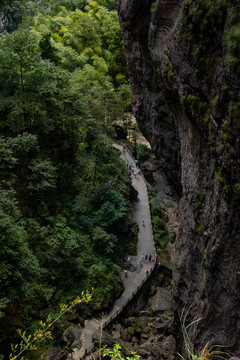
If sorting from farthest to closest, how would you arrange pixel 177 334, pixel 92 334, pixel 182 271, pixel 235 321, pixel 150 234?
pixel 150 234, pixel 92 334, pixel 177 334, pixel 182 271, pixel 235 321

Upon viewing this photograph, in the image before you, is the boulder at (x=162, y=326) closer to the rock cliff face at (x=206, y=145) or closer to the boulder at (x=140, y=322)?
the boulder at (x=140, y=322)

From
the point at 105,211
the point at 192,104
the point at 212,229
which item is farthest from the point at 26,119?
the point at 212,229

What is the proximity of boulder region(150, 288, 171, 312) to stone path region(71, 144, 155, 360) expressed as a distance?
1.59 meters

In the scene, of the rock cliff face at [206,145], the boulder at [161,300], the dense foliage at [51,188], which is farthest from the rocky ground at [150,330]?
the rock cliff face at [206,145]

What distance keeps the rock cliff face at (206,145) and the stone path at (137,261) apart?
7.00 m

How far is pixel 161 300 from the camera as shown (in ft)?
70.7

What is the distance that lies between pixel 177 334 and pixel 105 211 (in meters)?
11.2

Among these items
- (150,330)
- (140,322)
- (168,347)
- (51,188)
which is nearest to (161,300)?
(140,322)

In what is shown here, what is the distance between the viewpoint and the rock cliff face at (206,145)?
26.0 feet

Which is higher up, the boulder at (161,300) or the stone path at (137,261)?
the stone path at (137,261)

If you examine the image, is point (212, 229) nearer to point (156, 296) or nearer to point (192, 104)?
point (192, 104)

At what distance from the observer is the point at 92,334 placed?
17.4m

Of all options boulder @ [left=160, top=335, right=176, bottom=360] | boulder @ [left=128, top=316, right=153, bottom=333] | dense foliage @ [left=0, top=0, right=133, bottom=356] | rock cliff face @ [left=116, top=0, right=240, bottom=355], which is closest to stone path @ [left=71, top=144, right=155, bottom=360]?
dense foliage @ [left=0, top=0, right=133, bottom=356]

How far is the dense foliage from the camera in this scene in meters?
14.2
